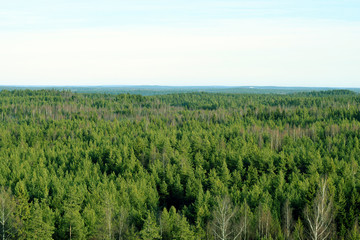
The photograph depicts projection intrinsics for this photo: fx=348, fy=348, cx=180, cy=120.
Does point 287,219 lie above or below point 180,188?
above

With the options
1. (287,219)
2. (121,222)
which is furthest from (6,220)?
(287,219)

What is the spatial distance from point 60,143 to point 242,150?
46732 mm

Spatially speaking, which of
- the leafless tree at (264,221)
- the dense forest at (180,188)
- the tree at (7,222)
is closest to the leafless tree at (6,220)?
the tree at (7,222)

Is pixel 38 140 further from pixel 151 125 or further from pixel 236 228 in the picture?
pixel 236 228

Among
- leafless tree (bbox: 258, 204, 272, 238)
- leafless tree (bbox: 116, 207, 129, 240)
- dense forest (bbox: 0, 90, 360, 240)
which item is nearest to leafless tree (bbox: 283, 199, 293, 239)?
dense forest (bbox: 0, 90, 360, 240)

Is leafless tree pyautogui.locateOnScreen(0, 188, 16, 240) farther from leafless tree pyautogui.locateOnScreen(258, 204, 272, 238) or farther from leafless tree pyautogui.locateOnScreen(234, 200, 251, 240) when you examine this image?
leafless tree pyautogui.locateOnScreen(258, 204, 272, 238)

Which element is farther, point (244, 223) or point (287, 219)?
point (287, 219)

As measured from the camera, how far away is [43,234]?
3291 centimetres

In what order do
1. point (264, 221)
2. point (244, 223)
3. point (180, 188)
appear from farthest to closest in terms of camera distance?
point (180, 188) < point (264, 221) < point (244, 223)

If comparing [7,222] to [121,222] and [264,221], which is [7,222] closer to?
[121,222]

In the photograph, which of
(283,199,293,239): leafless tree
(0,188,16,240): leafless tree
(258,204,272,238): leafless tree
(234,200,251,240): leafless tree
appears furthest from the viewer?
(283,199,293,239): leafless tree

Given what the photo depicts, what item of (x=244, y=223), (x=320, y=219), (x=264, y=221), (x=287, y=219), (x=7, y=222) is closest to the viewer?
(x=320, y=219)

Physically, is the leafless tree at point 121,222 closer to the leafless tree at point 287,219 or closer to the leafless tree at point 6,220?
the leafless tree at point 6,220

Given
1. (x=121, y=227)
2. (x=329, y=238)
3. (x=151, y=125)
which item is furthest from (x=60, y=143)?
(x=329, y=238)
